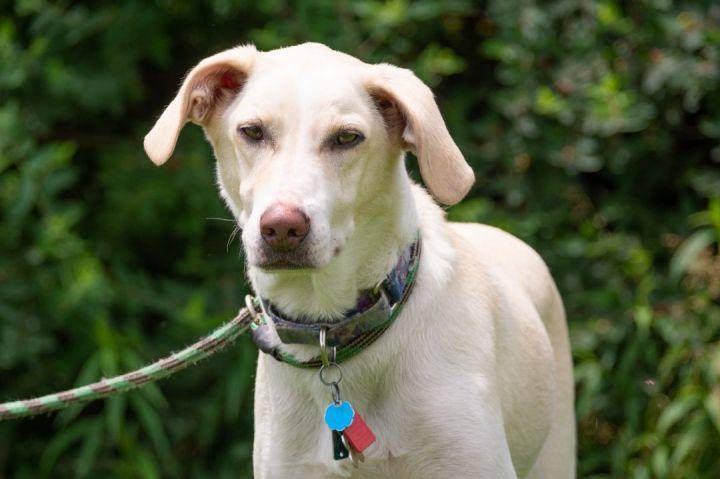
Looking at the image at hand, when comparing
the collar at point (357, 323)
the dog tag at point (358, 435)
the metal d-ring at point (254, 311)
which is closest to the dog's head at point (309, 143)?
the collar at point (357, 323)

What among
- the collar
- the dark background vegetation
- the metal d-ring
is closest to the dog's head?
the collar

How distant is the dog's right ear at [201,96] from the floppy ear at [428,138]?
38 centimetres

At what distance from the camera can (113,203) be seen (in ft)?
20.5

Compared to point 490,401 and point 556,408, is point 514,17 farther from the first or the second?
point 490,401

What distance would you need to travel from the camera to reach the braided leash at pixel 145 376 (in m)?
3.35

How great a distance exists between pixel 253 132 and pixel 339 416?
733 mm

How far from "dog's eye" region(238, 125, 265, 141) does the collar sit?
48cm

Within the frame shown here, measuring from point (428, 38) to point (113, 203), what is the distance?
1848 millimetres

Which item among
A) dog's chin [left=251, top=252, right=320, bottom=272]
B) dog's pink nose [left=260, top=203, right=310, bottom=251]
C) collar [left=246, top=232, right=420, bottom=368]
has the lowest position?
collar [left=246, top=232, right=420, bottom=368]

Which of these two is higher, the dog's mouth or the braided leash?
the dog's mouth

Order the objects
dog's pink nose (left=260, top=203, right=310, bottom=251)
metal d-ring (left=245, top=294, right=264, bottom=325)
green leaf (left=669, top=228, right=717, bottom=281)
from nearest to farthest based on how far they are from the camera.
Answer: dog's pink nose (left=260, top=203, right=310, bottom=251), metal d-ring (left=245, top=294, right=264, bottom=325), green leaf (left=669, top=228, right=717, bottom=281)

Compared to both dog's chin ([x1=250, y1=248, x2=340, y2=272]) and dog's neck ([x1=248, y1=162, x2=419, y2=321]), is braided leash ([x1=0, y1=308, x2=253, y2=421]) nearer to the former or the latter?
dog's neck ([x1=248, y1=162, x2=419, y2=321])

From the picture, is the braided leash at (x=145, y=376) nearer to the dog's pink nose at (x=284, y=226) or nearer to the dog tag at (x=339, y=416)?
the dog tag at (x=339, y=416)

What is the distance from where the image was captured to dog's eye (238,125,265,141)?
2965mm
